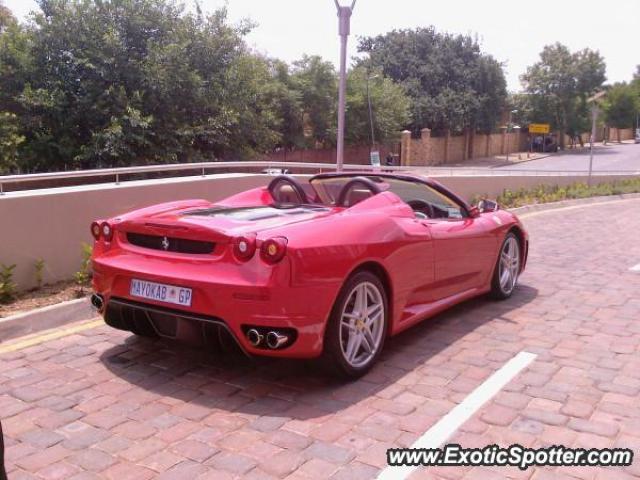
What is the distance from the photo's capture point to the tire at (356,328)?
13.3 ft

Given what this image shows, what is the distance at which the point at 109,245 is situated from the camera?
4488 millimetres

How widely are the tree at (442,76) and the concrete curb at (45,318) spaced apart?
4687 cm

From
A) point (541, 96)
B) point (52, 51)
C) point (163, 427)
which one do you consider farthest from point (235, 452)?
point (541, 96)

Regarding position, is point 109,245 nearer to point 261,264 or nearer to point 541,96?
point 261,264

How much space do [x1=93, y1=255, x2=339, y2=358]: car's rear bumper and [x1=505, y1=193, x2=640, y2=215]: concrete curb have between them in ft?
39.5

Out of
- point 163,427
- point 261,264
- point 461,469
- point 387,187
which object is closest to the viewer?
point 461,469

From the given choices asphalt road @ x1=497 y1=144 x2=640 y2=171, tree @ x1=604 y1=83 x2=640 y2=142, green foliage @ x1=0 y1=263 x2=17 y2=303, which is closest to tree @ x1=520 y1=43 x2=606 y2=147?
asphalt road @ x1=497 y1=144 x2=640 y2=171

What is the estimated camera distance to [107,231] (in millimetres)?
4508

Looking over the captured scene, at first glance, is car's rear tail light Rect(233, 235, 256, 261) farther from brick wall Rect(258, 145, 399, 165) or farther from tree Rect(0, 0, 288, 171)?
brick wall Rect(258, 145, 399, 165)

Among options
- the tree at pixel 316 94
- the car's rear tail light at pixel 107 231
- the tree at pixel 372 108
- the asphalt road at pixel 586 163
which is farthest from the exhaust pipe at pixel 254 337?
the asphalt road at pixel 586 163

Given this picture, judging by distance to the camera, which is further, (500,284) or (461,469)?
(500,284)

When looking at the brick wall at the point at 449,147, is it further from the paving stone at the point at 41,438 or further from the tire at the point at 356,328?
the paving stone at the point at 41,438

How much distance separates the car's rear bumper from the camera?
3.76 meters

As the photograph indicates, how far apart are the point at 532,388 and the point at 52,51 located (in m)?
18.3
